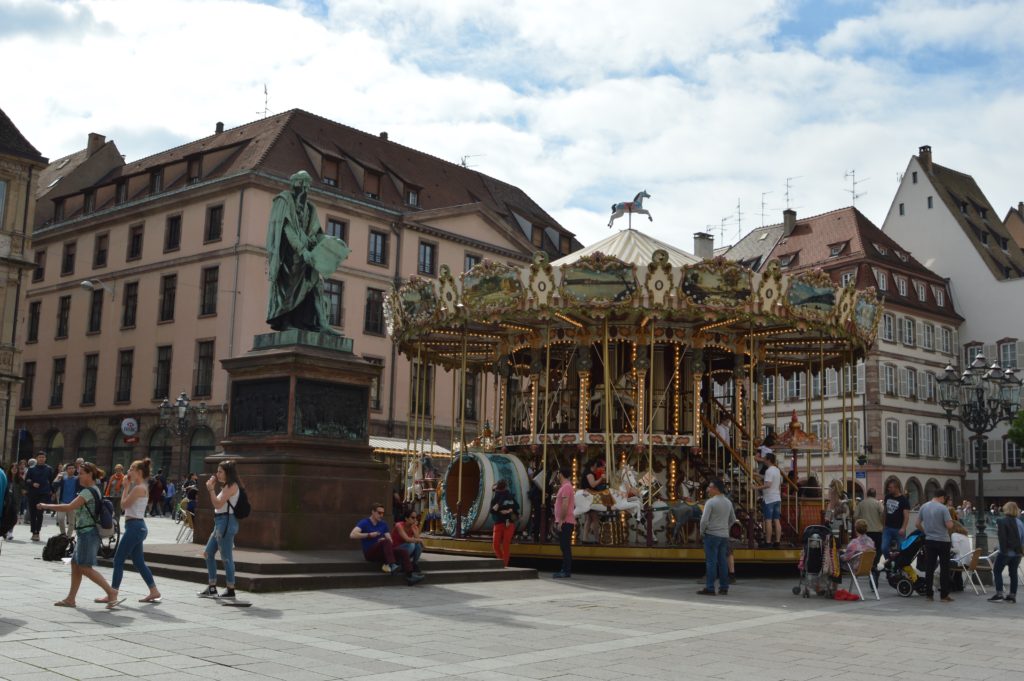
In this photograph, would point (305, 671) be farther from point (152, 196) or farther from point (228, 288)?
point (152, 196)

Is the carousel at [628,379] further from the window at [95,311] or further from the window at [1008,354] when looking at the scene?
the window at [1008,354]

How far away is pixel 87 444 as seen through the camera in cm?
4875

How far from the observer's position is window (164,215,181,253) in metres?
46.5

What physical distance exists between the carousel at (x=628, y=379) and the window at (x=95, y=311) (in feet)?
97.2

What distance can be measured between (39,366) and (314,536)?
42110mm

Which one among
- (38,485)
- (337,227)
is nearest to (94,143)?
(337,227)

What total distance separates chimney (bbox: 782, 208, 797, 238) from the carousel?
1486 inches

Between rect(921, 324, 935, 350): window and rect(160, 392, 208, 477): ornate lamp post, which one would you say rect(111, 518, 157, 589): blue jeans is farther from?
rect(921, 324, 935, 350): window

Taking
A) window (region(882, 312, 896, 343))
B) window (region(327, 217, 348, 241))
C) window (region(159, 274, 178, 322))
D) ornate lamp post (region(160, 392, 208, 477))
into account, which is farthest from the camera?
window (region(882, 312, 896, 343))

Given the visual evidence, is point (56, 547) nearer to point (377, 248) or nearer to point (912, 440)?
point (377, 248)

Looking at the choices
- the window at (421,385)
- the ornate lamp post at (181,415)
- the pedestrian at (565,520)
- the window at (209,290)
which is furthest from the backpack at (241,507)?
the window at (209,290)

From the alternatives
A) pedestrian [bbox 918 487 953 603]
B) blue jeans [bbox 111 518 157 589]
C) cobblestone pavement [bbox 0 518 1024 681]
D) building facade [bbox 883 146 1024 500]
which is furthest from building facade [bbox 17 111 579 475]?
blue jeans [bbox 111 518 157 589]

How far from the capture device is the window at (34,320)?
173 ft

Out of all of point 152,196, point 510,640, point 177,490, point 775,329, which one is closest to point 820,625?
point 510,640
